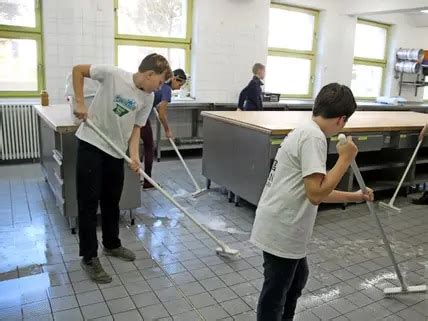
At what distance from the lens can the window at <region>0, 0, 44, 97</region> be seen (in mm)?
4969

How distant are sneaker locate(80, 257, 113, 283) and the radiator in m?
→ 2.95

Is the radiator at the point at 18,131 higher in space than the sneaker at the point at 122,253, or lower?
higher

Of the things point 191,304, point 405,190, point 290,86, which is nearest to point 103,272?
point 191,304

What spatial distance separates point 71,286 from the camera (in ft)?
7.76

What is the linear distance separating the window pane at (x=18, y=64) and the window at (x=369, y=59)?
5.98 metres

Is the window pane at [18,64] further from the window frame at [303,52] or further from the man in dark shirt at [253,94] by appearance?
the window frame at [303,52]

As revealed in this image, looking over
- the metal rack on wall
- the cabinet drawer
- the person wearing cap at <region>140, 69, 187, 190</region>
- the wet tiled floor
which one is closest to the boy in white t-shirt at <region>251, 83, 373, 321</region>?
the wet tiled floor

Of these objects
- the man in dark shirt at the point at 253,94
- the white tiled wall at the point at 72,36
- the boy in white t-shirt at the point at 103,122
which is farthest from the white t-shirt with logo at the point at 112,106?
the white tiled wall at the point at 72,36

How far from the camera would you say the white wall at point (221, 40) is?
16.9 feet

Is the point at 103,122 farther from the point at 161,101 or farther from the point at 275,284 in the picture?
the point at 161,101

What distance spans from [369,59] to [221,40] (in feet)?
12.4

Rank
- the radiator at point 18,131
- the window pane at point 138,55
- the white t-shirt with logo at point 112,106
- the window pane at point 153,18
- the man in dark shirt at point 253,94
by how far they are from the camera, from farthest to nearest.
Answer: the window pane at point 138,55 → the window pane at point 153,18 → the man in dark shirt at point 253,94 → the radiator at point 18,131 → the white t-shirt with logo at point 112,106

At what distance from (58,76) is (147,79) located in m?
3.37

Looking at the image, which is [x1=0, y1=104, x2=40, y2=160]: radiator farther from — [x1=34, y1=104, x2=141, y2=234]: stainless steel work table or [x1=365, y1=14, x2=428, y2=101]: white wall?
[x1=365, y1=14, x2=428, y2=101]: white wall
